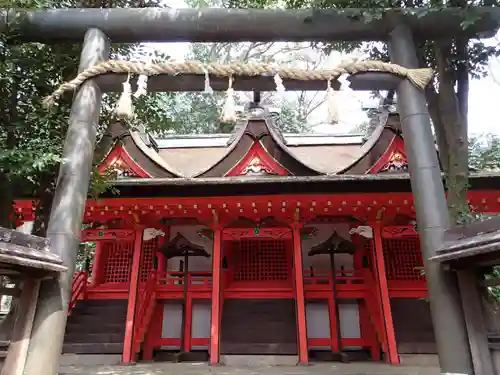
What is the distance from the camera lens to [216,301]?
8.45m

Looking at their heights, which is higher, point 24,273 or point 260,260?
point 260,260

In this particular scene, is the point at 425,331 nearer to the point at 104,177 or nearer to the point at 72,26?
the point at 104,177

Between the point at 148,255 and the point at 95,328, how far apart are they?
83.7 inches

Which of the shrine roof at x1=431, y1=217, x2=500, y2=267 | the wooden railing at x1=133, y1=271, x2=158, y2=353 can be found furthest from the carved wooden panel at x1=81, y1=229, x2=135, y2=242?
the shrine roof at x1=431, y1=217, x2=500, y2=267

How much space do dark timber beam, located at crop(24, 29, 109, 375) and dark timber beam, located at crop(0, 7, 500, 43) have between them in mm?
233

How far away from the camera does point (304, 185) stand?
808 centimetres

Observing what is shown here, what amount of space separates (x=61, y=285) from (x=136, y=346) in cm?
559

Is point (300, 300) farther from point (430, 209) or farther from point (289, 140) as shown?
point (289, 140)

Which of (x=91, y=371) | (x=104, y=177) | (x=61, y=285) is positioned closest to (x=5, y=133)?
(x=104, y=177)

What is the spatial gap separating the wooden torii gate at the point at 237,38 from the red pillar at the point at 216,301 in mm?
4971

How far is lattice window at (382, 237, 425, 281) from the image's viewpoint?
9.64 meters

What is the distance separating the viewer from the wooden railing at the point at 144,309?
8.59 meters

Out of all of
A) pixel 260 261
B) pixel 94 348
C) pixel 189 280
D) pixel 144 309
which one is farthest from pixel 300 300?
pixel 94 348

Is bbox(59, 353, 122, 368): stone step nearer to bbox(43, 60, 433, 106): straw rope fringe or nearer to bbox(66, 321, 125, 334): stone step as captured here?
bbox(66, 321, 125, 334): stone step
